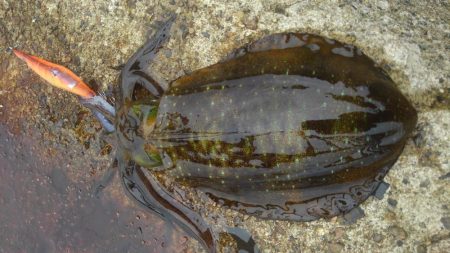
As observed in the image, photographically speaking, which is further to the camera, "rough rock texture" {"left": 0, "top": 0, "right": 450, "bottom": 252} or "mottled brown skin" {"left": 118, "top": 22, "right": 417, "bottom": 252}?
"rough rock texture" {"left": 0, "top": 0, "right": 450, "bottom": 252}

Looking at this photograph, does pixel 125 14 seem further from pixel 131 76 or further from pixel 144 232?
pixel 144 232

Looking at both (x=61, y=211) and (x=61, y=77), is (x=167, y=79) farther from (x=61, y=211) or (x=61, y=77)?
(x=61, y=211)

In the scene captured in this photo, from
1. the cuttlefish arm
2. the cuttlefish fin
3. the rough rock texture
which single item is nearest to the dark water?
the rough rock texture

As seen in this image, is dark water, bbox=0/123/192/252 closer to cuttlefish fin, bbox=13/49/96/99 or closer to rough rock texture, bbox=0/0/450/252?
rough rock texture, bbox=0/0/450/252

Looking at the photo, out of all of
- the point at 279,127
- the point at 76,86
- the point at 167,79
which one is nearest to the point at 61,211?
A: the point at 76,86

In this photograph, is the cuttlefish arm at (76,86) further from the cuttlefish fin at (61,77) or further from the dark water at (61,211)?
the dark water at (61,211)

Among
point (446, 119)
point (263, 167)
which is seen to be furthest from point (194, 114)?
point (446, 119)

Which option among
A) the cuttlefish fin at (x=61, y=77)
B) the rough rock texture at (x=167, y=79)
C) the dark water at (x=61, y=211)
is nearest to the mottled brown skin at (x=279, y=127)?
the rough rock texture at (x=167, y=79)
